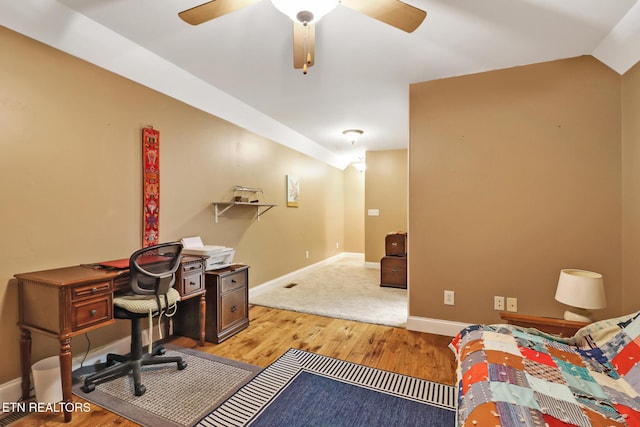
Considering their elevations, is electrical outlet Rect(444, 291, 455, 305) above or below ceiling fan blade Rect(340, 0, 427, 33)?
below

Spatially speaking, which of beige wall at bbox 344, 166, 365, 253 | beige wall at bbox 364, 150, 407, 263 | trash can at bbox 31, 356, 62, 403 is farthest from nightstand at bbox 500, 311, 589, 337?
beige wall at bbox 344, 166, 365, 253

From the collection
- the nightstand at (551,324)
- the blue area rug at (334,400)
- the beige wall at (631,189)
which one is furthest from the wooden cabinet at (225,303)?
the beige wall at (631,189)

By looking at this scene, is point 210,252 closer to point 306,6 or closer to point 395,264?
point 306,6

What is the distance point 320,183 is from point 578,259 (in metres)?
4.33

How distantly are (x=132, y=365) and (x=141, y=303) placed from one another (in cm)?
43

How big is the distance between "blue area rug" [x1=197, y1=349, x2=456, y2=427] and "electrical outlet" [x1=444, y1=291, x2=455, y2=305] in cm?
97

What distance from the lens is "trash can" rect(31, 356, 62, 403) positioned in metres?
1.75

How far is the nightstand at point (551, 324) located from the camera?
1.93 meters

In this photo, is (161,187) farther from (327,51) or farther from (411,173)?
(411,173)

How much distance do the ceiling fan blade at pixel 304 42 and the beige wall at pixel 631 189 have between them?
2300 mm

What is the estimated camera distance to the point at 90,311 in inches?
69.3

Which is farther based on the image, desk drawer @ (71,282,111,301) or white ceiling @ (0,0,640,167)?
white ceiling @ (0,0,640,167)

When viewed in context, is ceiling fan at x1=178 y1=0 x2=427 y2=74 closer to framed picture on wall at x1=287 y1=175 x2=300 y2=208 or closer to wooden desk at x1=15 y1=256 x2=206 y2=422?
wooden desk at x1=15 y1=256 x2=206 y2=422

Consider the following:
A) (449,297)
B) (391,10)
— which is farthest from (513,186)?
(391,10)
